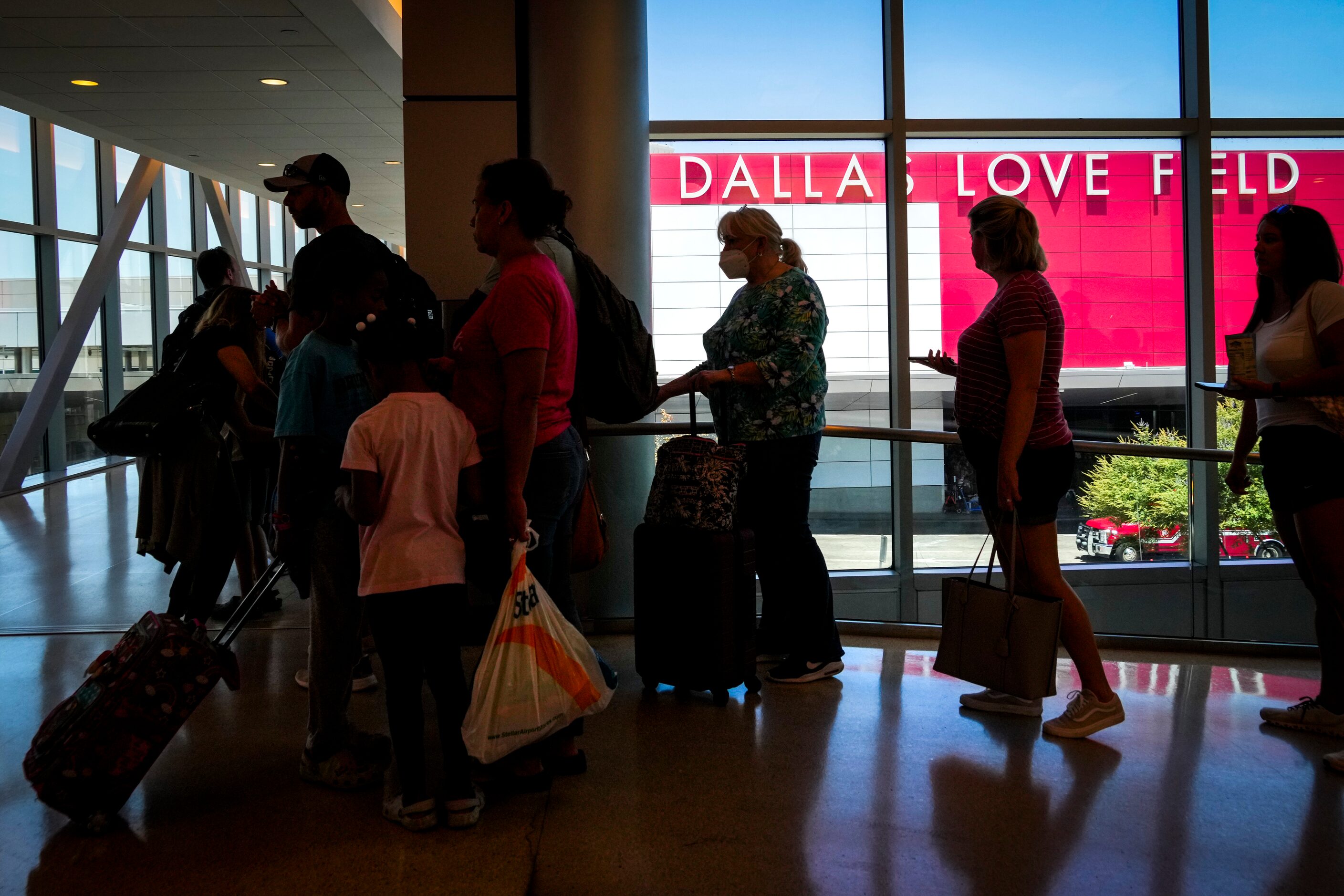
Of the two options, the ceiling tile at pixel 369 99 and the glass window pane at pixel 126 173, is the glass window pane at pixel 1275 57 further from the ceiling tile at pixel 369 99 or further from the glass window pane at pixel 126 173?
the glass window pane at pixel 126 173

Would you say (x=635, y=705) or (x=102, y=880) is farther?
(x=635, y=705)

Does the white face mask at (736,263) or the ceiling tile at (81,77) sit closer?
the white face mask at (736,263)

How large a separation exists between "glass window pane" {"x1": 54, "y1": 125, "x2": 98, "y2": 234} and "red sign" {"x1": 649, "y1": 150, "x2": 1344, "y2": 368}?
33.2ft

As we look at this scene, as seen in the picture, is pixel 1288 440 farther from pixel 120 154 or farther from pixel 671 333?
pixel 120 154

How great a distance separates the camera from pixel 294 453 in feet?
8.53

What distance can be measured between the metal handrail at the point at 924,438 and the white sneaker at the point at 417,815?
2.09 m

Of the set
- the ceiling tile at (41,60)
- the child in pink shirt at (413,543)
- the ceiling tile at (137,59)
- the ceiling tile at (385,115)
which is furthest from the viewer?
the ceiling tile at (385,115)

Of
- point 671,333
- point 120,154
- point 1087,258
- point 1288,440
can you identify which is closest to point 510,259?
point 1288,440

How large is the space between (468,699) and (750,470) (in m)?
1.39

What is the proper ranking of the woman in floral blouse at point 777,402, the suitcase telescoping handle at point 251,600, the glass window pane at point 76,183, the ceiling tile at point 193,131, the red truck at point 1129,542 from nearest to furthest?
the suitcase telescoping handle at point 251,600 < the woman in floral blouse at point 777,402 < the red truck at point 1129,542 < the ceiling tile at point 193,131 < the glass window pane at point 76,183

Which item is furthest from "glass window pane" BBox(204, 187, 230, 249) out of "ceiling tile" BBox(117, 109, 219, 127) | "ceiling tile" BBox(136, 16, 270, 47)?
"ceiling tile" BBox(136, 16, 270, 47)

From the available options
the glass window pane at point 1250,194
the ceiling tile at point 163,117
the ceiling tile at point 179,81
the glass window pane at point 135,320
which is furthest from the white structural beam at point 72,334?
the glass window pane at point 1250,194

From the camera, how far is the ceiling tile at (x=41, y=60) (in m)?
8.02

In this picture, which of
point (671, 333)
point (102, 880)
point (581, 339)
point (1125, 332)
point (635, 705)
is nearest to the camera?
point (102, 880)
